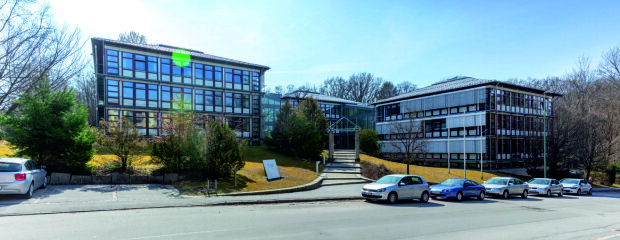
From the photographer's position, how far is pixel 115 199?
564 inches

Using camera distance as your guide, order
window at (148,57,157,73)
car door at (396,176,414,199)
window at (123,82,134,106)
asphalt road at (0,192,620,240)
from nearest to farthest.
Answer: asphalt road at (0,192,620,240) < car door at (396,176,414,199) < window at (123,82,134,106) < window at (148,57,157,73)

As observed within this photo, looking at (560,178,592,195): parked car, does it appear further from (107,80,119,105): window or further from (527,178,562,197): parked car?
(107,80,119,105): window

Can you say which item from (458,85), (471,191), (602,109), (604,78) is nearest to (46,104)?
(471,191)

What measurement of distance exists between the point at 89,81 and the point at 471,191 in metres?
51.5

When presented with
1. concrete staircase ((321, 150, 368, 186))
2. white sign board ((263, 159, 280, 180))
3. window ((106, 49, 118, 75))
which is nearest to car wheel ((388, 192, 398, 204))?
concrete staircase ((321, 150, 368, 186))

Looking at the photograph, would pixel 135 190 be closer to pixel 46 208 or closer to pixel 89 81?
pixel 46 208

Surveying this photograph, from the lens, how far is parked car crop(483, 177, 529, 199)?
21375 mm

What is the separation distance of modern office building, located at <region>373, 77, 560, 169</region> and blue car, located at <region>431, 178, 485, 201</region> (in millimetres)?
16948

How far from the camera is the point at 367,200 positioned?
17500 mm

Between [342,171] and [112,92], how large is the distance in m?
23.2

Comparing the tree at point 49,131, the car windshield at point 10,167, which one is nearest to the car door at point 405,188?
the car windshield at point 10,167

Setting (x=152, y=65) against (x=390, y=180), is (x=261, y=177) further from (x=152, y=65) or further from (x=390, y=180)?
(x=152, y=65)

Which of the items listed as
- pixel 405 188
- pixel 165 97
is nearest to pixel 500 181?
pixel 405 188

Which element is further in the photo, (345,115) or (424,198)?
(345,115)
